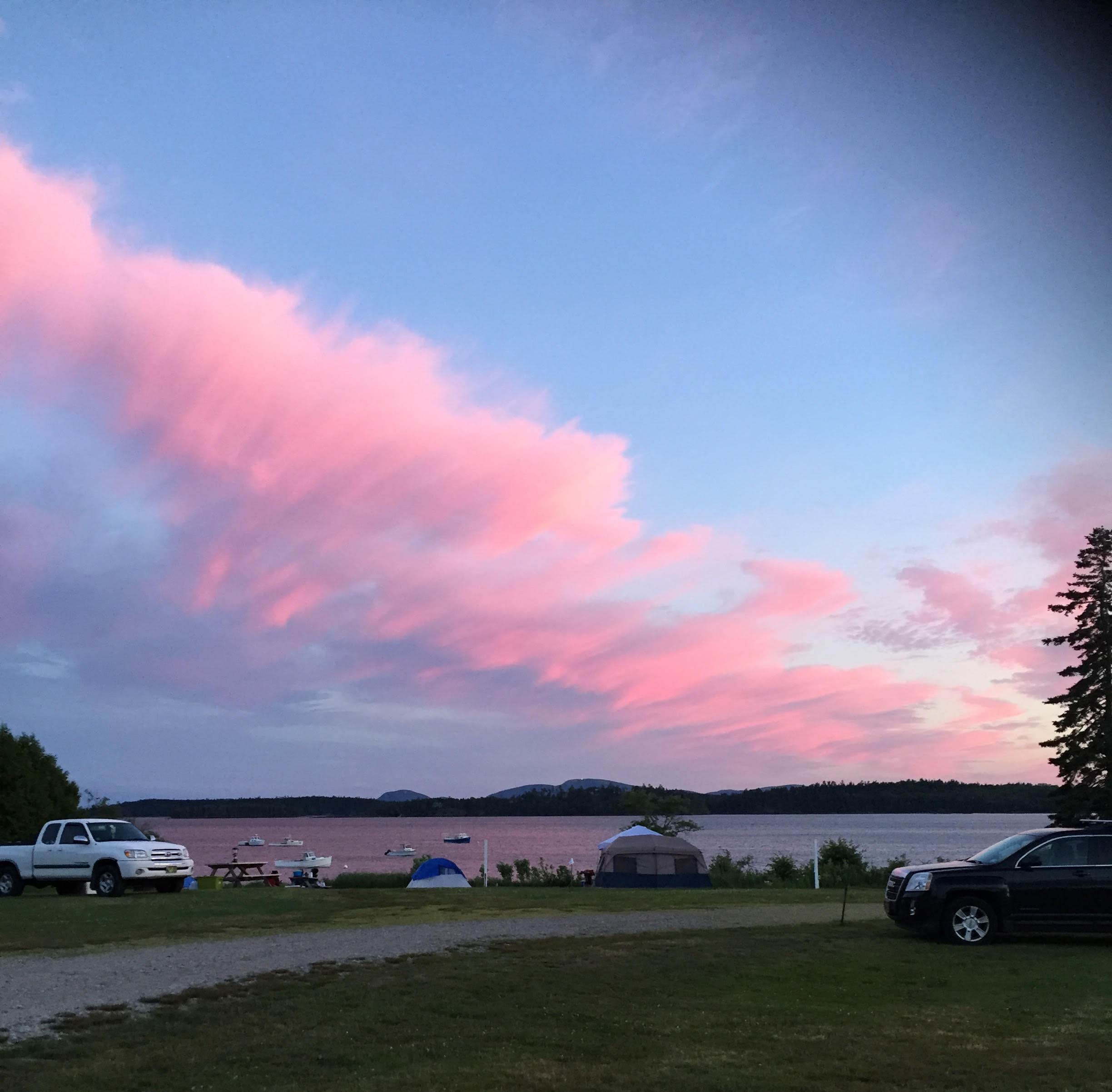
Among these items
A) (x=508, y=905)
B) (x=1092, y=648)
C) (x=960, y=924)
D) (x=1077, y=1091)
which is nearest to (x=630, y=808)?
(x=1092, y=648)

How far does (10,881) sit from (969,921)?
22.4 metres

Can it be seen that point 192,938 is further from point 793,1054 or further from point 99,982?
point 793,1054

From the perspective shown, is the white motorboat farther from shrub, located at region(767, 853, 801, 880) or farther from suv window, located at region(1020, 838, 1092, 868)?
suv window, located at region(1020, 838, 1092, 868)

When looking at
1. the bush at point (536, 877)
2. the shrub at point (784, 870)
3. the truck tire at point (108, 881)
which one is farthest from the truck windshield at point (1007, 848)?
the truck tire at point (108, 881)

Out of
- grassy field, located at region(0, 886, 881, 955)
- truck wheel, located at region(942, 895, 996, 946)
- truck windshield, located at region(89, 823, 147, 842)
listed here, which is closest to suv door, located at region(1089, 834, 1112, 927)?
truck wheel, located at region(942, 895, 996, 946)

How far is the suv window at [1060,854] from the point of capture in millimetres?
→ 15750

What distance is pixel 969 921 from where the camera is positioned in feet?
51.3

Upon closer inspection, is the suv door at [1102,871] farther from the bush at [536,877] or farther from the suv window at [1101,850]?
the bush at [536,877]

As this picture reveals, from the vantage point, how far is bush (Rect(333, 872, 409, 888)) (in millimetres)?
35062

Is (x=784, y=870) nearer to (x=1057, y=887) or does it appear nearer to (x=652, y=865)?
(x=652, y=865)

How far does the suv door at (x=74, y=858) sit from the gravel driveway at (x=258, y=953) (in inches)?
457

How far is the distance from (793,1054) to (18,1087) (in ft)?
18.2

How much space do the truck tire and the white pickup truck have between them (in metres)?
0.01

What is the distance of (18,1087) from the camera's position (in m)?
7.61
